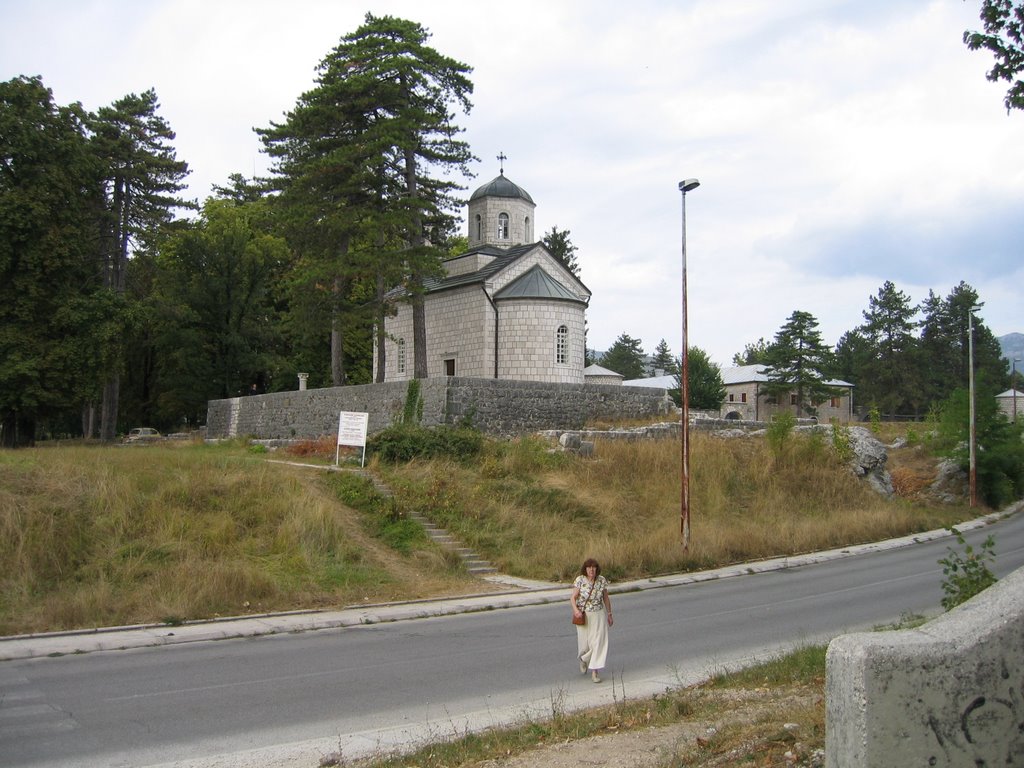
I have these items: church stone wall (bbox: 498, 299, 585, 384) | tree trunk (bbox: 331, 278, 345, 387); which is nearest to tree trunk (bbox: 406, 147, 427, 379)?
church stone wall (bbox: 498, 299, 585, 384)

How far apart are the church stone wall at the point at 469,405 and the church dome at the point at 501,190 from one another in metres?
14.3

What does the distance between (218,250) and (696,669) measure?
4472 cm

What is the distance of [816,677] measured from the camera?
31.0 ft

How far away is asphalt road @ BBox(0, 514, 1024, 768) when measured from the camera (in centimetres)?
853

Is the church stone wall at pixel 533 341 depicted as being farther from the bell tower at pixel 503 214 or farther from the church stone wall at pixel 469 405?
the bell tower at pixel 503 214

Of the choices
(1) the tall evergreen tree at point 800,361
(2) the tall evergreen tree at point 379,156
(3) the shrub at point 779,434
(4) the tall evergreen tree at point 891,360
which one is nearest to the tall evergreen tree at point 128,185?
(2) the tall evergreen tree at point 379,156

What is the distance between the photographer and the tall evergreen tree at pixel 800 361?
7081cm

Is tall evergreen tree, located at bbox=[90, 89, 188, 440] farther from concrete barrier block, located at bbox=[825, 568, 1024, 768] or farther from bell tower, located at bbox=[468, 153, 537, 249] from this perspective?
concrete barrier block, located at bbox=[825, 568, 1024, 768]

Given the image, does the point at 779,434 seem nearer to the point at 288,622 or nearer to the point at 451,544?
the point at 451,544

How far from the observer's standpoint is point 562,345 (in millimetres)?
38625

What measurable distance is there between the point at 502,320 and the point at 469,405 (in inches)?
358

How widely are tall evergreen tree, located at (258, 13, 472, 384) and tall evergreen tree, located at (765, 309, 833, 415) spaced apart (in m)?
41.2

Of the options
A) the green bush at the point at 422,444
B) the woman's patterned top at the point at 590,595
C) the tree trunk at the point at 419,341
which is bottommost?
the woman's patterned top at the point at 590,595

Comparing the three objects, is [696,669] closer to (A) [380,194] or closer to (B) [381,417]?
(B) [381,417]
